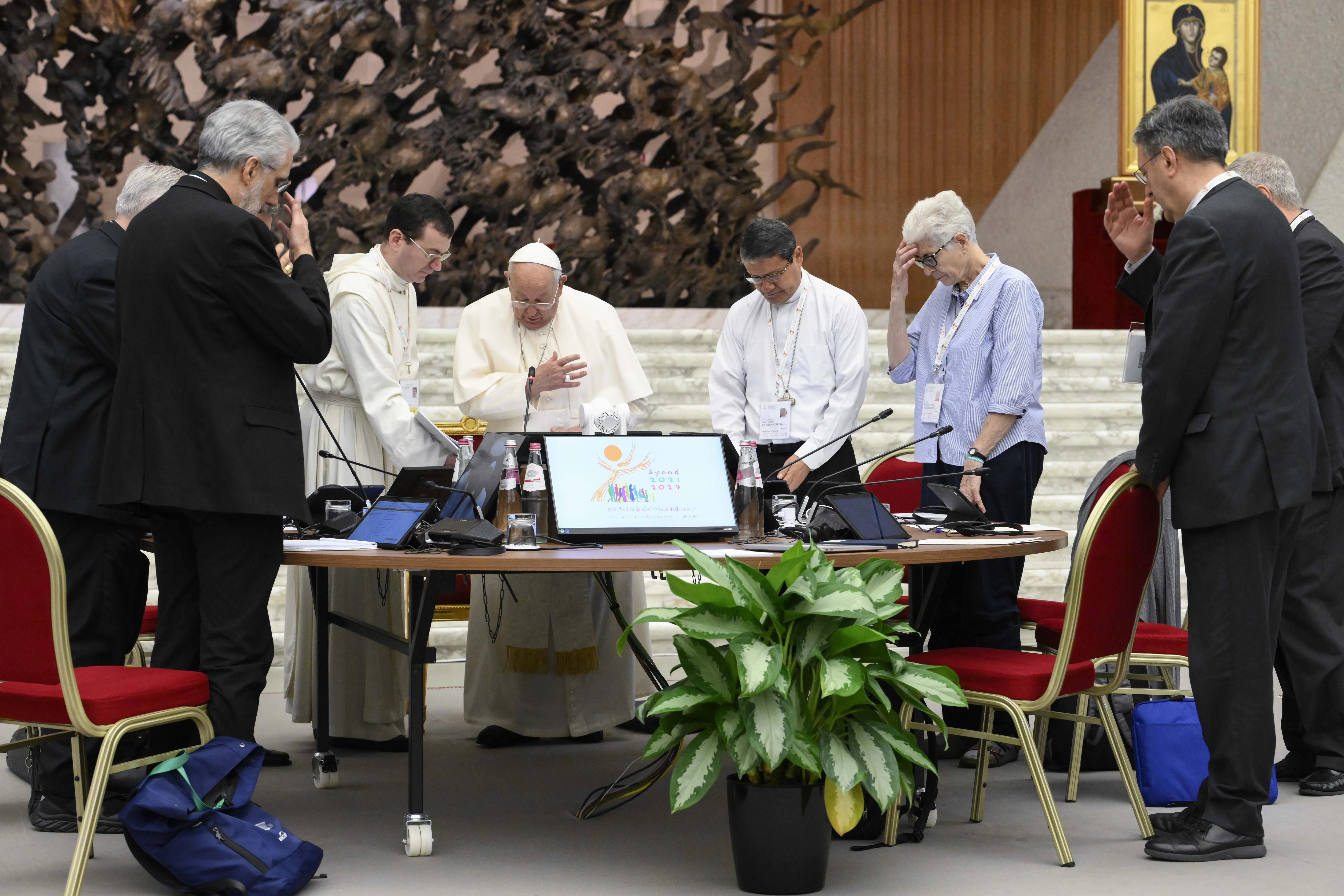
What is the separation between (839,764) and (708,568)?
44 cm

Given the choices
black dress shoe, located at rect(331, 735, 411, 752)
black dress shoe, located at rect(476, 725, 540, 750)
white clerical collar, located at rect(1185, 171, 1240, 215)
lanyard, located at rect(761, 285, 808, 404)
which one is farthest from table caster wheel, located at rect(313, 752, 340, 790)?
white clerical collar, located at rect(1185, 171, 1240, 215)

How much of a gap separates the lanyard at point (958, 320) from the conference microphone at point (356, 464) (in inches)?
60.7

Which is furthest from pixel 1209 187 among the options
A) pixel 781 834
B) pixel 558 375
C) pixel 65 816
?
pixel 65 816

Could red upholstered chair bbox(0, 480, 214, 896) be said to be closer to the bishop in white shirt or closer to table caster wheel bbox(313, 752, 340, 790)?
table caster wheel bbox(313, 752, 340, 790)

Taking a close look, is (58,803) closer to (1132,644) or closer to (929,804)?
(929,804)

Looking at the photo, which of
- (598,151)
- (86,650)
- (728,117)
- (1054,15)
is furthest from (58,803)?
(1054,15)

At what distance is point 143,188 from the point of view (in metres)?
3.46

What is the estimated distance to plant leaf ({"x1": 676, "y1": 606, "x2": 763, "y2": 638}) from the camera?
268 centimetres

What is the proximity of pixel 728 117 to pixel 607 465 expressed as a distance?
28.0 ft

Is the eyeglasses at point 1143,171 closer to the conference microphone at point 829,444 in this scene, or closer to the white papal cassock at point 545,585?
the conference microphone at point 829,444

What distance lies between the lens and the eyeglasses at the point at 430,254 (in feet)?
13.6

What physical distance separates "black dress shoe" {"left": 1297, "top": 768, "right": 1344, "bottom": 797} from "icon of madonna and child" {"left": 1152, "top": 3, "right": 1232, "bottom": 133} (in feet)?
23.8

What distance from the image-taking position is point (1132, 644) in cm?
327

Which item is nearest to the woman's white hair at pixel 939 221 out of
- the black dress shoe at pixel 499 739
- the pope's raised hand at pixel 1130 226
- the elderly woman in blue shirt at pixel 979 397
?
the elderly woman in blue shirt at pixel 979 397
